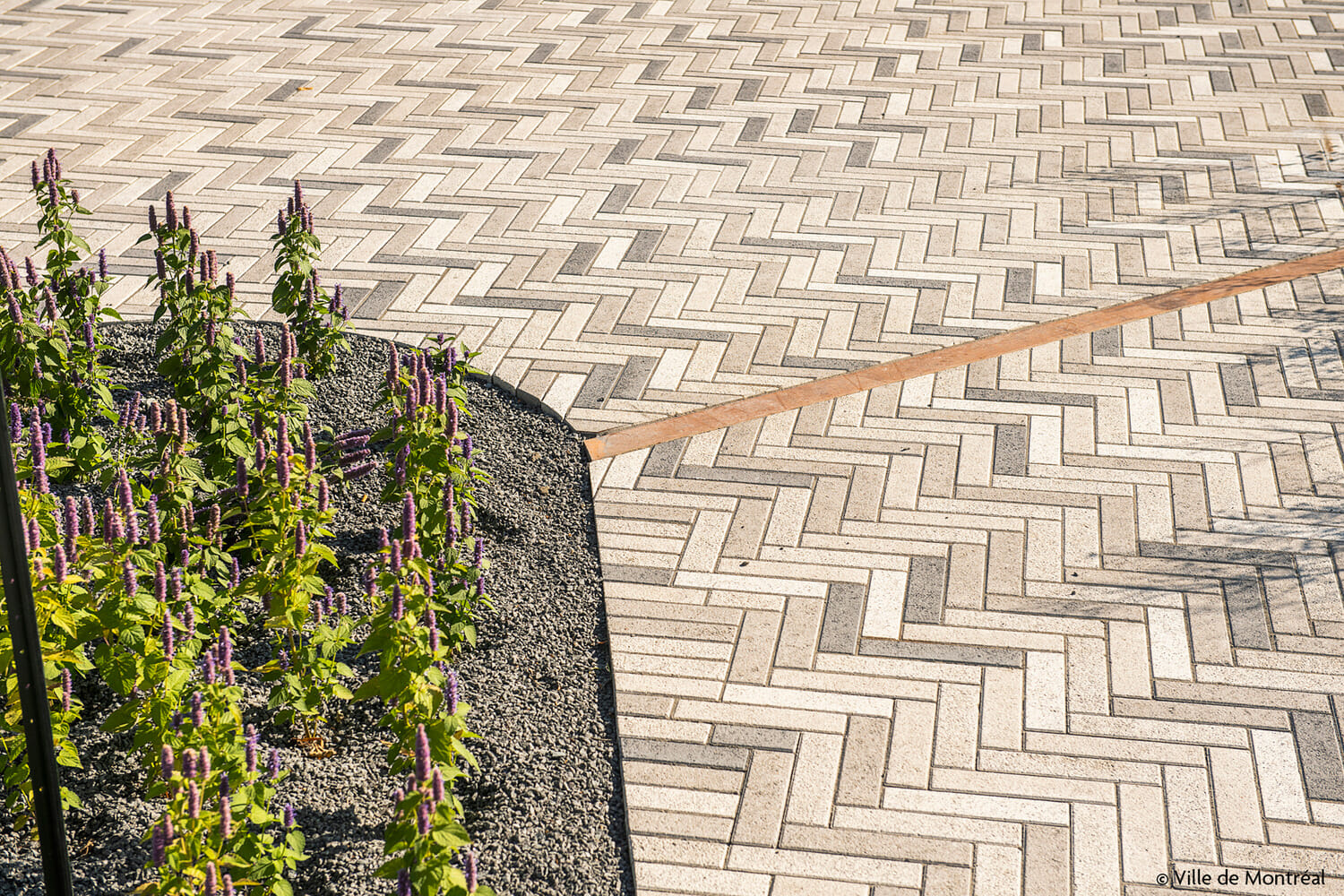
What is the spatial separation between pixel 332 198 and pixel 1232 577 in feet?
15.4

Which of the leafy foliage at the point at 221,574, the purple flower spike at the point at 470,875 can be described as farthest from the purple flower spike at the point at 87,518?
the purple flower spike at the point at 470,875

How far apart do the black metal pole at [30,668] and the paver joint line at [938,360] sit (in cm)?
279

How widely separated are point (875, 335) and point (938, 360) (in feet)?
1.04

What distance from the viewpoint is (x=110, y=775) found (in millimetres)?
3422

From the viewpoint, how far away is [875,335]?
5.66 metres

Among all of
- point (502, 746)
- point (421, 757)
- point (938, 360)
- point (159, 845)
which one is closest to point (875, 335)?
point (938, 360)

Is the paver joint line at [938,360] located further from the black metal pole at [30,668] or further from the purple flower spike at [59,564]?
the black metal pole at [30,668]

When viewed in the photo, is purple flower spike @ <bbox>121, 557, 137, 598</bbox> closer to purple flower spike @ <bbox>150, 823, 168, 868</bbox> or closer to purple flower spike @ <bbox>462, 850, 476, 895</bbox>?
purple flower spike @ <bbox>150, 823, 168, 868</bbox>

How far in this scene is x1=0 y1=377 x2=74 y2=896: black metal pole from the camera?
2053 mm

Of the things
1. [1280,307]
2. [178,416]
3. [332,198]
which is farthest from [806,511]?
[332,198]

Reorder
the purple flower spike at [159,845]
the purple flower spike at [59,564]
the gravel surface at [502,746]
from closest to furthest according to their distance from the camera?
the purple flower spike at [159,845], the purple flower spike at [59,564], the gravel surface at [502,746]

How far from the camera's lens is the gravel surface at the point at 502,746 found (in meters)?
3.21

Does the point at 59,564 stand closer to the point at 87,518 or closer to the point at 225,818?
the point at 87,518

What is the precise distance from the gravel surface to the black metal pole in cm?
95
